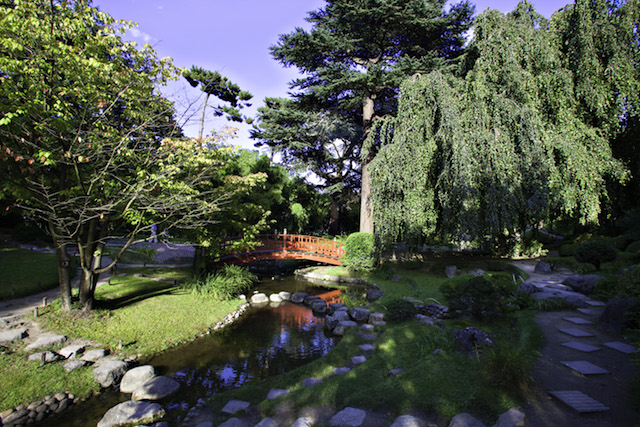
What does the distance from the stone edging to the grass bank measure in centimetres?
570

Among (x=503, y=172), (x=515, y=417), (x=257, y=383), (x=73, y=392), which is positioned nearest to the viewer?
(x=515, y=417)

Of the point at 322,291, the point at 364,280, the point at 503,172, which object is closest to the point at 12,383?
the point at 322,291

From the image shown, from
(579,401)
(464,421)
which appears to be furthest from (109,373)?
(579,401)

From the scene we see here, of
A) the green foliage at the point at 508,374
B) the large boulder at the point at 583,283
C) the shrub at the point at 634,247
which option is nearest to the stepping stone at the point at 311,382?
the green foliage at the point at 508,374

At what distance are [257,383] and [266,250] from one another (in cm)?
991

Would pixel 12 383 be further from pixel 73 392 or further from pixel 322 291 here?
pixel 322 291

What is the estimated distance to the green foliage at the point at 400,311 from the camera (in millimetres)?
7930

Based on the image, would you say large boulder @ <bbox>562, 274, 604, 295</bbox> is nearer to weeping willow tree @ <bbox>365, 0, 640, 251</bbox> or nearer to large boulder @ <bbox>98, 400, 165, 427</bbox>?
weeping willow tree @ <bbox>365, 0, 640, 251</bbox>

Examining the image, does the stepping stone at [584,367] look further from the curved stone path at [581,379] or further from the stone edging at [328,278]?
the stone edging at [328,278]

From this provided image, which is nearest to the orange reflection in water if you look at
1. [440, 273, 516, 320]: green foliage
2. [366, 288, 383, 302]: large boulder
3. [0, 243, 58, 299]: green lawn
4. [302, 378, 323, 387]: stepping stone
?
[366, 288, 383, 302]: large boulder

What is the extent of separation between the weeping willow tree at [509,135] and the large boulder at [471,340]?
506cm

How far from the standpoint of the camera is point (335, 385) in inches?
189

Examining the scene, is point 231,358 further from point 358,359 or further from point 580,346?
point 580,346

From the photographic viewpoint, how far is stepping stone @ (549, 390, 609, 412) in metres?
3.18
